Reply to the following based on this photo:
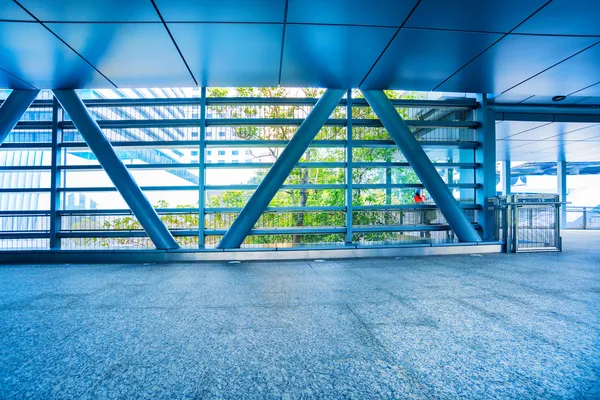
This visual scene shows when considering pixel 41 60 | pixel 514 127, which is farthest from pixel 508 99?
pixel 41 60

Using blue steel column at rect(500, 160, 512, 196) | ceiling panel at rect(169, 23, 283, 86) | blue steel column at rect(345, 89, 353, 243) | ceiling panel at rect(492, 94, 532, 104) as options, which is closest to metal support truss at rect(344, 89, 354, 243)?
blue steel column at rect(345, 89, 353, 243)

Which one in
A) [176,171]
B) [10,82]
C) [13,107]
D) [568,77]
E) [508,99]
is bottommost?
[176,171]

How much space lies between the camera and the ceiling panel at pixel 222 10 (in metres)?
3.50

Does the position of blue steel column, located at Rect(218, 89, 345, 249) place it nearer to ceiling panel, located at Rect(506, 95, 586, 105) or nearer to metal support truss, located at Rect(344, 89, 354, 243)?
metal support truss, located at Rect(344, 89, 354, 243)

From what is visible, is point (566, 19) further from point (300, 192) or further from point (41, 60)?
point (41, 60)

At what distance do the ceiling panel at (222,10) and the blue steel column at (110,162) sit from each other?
3356 mm

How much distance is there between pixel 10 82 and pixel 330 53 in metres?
6.28

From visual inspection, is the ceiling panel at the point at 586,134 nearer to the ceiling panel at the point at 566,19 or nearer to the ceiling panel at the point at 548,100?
the ceiling panel at the point at 548,100

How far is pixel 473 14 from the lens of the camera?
3693mm

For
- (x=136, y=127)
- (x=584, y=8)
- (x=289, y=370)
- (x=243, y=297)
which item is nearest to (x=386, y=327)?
(x=289, y=370)

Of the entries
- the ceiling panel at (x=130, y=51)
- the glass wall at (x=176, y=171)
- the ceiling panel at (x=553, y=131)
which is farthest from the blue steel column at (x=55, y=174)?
the ceiling panel at (x=553, y=131)

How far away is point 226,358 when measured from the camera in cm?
195

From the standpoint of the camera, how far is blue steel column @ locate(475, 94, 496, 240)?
7.10 metres

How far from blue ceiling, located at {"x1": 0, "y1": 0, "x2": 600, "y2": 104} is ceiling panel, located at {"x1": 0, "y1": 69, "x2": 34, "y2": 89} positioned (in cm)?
5
